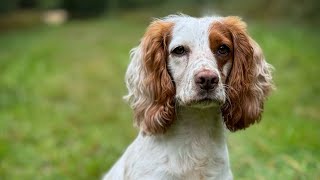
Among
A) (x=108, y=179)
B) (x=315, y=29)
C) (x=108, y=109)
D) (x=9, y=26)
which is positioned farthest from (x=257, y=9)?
(x=108, y=179)

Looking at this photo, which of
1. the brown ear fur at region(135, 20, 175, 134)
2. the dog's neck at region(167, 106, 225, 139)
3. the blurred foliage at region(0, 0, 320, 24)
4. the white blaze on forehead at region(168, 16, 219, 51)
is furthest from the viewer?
the blurred foliage at region(0, 0, 320, 24)

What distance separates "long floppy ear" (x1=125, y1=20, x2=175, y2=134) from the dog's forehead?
3.2 inches

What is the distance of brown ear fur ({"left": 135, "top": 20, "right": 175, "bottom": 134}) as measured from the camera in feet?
17.0

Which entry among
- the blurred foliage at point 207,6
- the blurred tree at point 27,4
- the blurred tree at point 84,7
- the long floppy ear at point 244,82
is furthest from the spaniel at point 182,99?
the blurred tree at point 84,7

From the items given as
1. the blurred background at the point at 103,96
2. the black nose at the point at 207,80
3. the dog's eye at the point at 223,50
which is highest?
the dog's eye at the point at 223,50

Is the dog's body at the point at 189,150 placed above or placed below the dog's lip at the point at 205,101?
below

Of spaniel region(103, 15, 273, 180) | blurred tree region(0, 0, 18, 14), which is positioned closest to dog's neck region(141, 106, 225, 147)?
spaniel region(103, 15, 273, 180)

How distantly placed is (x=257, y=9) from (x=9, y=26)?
27.5 feet

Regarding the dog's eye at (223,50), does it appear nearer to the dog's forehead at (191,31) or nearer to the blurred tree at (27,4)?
the dog's forehead at (191,31)

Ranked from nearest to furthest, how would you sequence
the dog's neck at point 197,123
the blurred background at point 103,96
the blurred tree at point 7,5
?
the dog's neck at point 197,123 → the blurred background at point 103,96 → the blurred tree at point 7,5

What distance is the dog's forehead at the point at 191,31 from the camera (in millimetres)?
5082

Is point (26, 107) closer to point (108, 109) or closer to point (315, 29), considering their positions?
point (108, 109)

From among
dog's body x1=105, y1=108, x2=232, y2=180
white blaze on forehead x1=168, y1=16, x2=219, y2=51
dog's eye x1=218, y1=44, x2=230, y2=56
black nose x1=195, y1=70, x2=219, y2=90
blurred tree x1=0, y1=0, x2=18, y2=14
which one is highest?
white blaze on forehead x1=168, y1=16, x2=219, y2=51

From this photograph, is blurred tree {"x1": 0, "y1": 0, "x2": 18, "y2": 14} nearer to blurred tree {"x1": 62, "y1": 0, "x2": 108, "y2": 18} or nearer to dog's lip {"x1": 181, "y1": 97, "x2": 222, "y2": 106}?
blurred tree {"x1": 62, "y1": 0, "x2": 108, "y2": 18}
